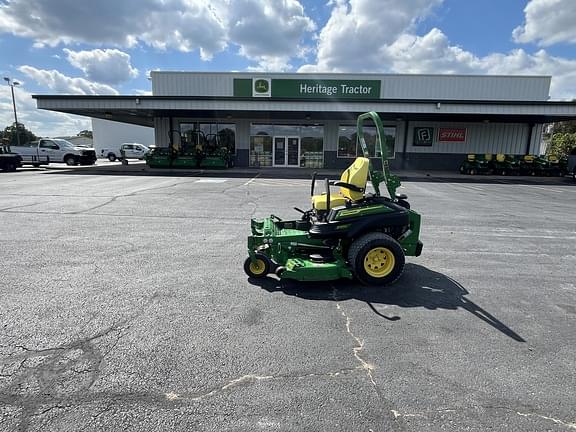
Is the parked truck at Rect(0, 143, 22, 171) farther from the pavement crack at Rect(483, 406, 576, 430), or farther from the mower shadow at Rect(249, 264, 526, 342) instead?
the pavement crack at Rect(483, 406, 576, 430)

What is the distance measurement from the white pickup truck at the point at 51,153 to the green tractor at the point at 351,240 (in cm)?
2578

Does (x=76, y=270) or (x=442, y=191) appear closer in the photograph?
(x=76, y=270)

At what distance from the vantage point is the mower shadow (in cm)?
372

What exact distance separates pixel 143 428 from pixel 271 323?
147 cm

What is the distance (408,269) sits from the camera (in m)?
4.88

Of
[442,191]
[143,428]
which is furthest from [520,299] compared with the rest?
[442,191]

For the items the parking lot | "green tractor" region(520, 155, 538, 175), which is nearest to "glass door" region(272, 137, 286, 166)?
"green tractor" region(520, 155, 538, 175)

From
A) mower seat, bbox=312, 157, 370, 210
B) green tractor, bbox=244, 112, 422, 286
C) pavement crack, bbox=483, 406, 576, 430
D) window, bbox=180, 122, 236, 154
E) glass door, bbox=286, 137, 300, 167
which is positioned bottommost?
pavement crack, bbox=483, 406, 576, 430

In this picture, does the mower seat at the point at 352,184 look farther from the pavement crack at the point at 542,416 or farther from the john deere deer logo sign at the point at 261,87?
the john deere deer logo sign at the point at 261,87

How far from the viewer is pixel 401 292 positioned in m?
4.06

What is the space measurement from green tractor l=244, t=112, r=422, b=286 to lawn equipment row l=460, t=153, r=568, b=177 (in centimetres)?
2146

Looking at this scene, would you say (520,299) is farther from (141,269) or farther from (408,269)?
(141,269)

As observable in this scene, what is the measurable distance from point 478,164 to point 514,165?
2.42 meters

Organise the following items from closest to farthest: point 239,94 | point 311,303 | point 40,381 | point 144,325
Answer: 1. point 40,381
2. point 144,325
3. point 311,303
4. point 239,94
